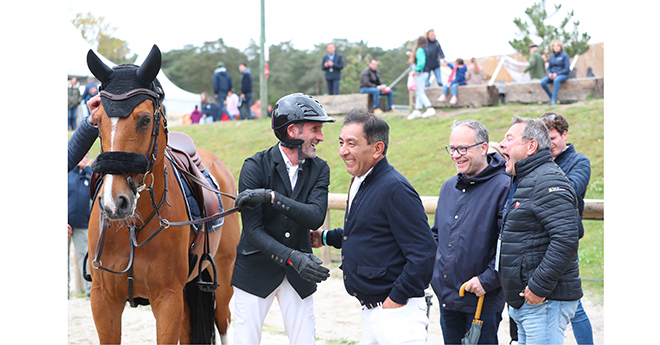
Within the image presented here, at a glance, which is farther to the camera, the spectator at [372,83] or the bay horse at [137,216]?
the spectator at [372,83]

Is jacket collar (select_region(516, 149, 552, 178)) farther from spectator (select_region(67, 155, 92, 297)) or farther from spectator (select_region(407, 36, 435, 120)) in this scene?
spectator (select_region(407, 36, 435, 120))

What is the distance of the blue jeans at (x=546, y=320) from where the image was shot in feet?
10.6

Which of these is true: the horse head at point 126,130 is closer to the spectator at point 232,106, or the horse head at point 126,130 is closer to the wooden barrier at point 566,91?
the wooden barrier at point 566,91

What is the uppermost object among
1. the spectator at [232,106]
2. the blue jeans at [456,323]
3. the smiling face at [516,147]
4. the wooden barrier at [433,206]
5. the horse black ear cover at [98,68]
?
the spectator at [232,106]

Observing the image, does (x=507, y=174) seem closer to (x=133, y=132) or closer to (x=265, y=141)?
(x=133, y=132)

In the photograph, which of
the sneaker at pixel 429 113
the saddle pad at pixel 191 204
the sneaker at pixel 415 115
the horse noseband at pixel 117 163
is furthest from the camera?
the sneaker at pixel 415 115

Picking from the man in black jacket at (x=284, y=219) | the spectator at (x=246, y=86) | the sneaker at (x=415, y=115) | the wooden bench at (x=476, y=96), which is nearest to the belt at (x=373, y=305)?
the man in black jacket at (x=284, y=219)

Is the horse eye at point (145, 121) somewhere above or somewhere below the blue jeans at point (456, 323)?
above

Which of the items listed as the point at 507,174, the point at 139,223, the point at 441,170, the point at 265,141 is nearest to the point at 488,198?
the point at 507,174

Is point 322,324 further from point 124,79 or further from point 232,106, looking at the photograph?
point 232,106

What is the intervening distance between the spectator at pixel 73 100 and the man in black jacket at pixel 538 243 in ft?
56.5

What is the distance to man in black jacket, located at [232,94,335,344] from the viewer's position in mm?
3418

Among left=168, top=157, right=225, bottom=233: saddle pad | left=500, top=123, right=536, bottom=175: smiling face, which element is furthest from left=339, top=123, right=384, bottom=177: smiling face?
left=168, top=157, right=225, bottom=233: saddle pad

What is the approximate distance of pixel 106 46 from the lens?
24.9m
